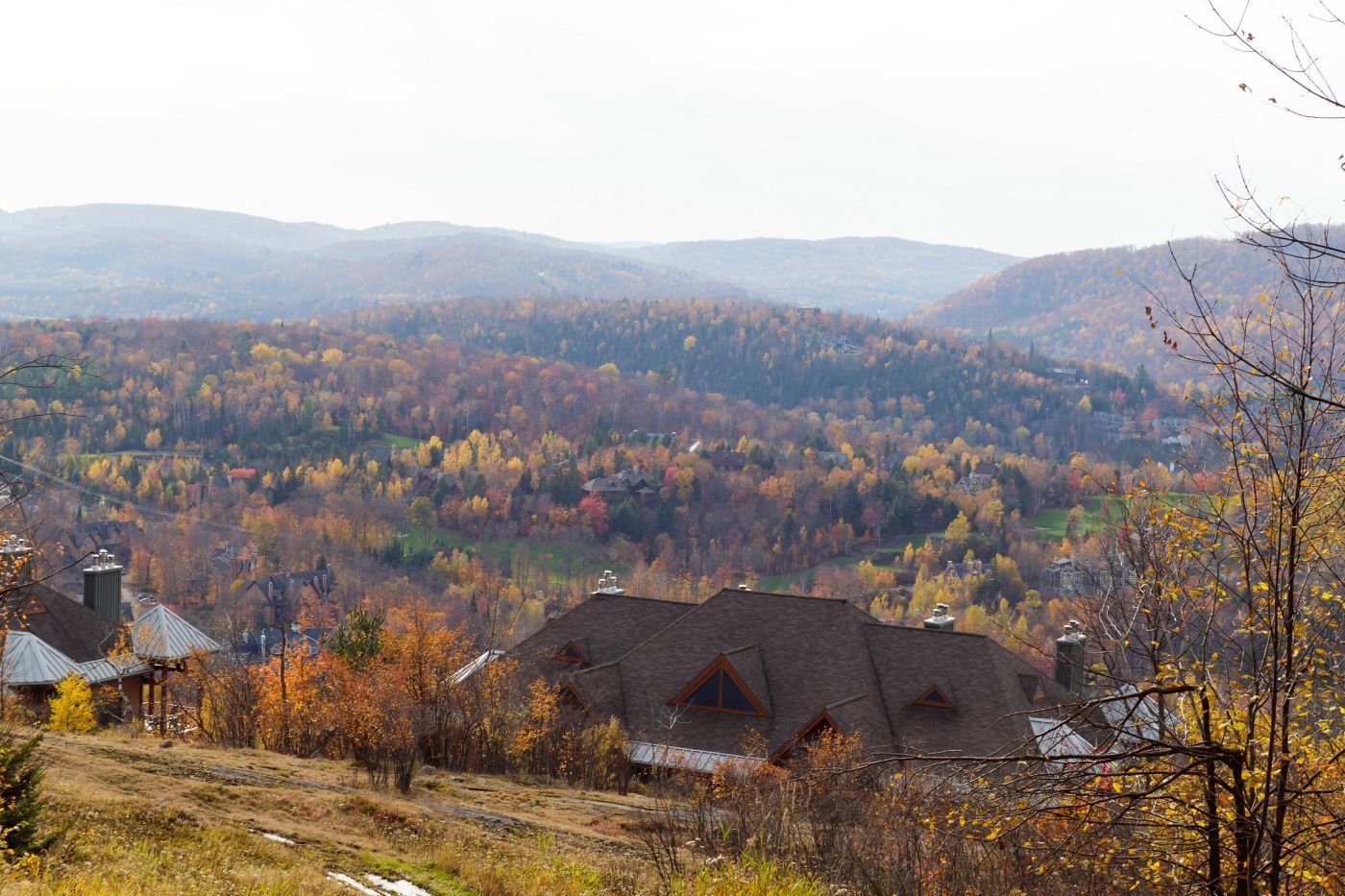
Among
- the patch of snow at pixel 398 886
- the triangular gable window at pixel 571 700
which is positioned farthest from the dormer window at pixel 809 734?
the patch of snow at pixel 398 886

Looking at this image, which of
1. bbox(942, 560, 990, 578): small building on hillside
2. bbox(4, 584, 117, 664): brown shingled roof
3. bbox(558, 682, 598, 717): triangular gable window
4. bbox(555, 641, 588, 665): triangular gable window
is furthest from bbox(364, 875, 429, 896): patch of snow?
bbox(942, 560, 990, 578): small building on hillside

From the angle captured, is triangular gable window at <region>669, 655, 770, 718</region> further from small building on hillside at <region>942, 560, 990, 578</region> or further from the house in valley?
small building on hillside at <region>942, 560, 990, 578</region>

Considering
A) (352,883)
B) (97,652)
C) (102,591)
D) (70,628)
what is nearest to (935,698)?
(352,883)

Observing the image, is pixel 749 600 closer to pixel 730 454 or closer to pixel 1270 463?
pixel 1270 463

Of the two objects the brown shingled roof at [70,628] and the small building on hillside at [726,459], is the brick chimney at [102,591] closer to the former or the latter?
the brown shingled roof at [70,628]

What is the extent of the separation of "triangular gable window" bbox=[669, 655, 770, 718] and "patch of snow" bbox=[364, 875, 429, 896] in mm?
13846

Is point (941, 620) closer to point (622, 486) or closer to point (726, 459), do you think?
point (622, 486)

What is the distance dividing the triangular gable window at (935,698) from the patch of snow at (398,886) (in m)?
15.8

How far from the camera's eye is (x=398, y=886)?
14.2 meters

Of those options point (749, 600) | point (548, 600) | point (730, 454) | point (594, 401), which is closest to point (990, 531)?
point (730, 454)

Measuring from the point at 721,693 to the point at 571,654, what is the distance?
5.37 metres

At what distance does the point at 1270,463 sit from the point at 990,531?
128073mm

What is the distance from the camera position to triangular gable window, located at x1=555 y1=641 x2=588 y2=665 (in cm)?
3123

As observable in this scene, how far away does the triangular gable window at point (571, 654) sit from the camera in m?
31.2
